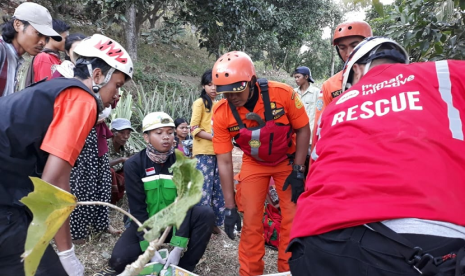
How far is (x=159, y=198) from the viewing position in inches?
140

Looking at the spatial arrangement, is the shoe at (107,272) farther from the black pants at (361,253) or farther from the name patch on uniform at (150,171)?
the black pants at (361,253)

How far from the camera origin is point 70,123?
1.71 metres

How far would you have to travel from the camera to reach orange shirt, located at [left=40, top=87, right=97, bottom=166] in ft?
5.49

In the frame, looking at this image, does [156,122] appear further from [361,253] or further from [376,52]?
Result: [361,253]

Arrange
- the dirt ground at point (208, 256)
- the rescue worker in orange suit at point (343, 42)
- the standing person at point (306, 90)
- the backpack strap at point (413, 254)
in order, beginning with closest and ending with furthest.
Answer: the backpack strap at point (413, 254) → the rescue worker in orange suit at point (343, 42) → the dirt ground at point (208, 256) → the standing person at point (306, 90)

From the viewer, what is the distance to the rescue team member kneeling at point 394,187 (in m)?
1.27

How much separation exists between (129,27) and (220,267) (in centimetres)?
719

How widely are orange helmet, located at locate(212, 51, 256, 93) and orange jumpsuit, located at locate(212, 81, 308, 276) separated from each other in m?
0.23

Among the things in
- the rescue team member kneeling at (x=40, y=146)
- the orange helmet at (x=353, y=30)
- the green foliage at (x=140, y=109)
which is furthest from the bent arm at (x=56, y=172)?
the green foliage at (x=140, y=109)

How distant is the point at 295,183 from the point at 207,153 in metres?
1.56

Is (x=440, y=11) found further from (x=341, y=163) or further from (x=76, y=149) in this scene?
(x=76, y=149)

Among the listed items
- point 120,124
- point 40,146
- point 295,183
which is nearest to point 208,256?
point 295,183

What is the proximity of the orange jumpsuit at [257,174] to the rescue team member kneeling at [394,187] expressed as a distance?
157cm

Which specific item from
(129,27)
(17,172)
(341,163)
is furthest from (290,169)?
(129,27)
